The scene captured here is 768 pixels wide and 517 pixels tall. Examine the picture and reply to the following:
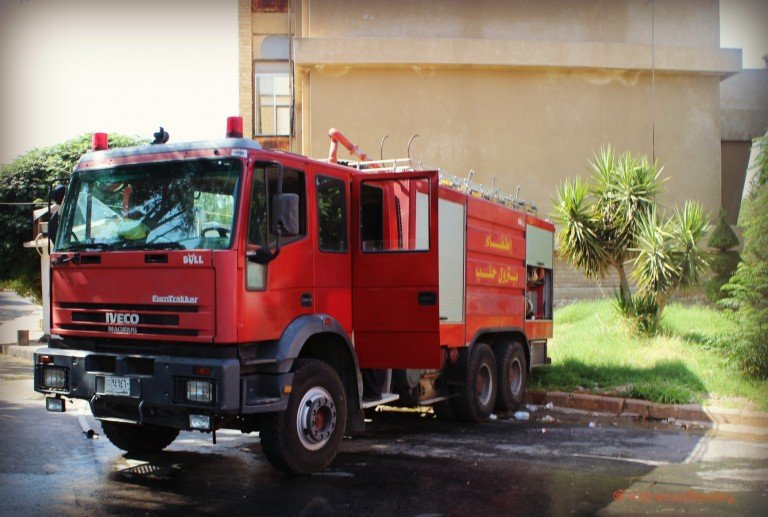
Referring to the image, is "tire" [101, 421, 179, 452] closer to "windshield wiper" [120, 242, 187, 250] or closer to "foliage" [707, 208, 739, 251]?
"windshield wiper" [120, 242, 187, 250]

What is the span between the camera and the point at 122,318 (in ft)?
22.9

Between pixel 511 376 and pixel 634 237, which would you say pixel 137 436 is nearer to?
pixel 511 376

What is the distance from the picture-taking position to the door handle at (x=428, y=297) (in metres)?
8.09

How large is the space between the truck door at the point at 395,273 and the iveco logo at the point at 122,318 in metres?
2.24

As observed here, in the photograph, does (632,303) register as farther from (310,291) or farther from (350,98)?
(350,98)

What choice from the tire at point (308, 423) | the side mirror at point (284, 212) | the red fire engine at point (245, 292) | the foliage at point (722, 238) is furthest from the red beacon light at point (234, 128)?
the foliage at point (722, 238)

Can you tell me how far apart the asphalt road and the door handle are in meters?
1.54

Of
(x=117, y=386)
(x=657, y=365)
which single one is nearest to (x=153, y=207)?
(x=117, y=386)

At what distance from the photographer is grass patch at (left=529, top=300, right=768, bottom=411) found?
11.0 meters

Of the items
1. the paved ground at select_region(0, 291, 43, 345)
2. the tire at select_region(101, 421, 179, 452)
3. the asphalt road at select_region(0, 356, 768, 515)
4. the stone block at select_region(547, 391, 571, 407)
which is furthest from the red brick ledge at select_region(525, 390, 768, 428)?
the paved ground at select_region(0, 291, 43, 345)

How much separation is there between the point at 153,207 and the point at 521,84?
1756 cm

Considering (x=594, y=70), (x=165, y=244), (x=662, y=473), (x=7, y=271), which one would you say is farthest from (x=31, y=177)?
(x=662, y=473)

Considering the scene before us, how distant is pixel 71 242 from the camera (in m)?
7.38

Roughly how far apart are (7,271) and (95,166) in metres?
21.0
